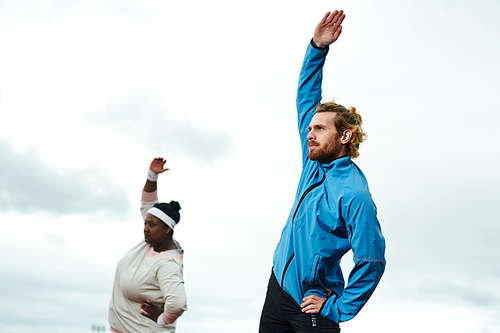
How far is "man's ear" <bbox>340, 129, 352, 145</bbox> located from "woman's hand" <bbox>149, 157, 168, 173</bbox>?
2929 mm

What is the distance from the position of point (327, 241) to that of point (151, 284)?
2429 millimetres

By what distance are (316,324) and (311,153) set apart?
1.21 meters

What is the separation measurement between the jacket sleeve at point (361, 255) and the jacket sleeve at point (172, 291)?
79.4 inches

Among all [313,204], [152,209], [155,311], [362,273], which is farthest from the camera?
[152,209]

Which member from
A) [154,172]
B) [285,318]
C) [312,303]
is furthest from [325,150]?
[154,172]

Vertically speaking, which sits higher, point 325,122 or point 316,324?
point 325,122

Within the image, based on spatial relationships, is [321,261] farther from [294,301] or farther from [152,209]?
[152,209]

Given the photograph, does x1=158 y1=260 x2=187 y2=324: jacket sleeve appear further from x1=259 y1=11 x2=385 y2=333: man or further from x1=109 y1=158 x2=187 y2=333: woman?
x1=259 y1=11 x2=385 y2=333: man

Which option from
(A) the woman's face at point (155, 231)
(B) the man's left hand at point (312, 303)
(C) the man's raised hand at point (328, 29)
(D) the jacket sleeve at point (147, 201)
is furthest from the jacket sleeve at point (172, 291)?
(C) the man's raised hand at point (328, 29)

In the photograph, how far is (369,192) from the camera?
11.7 ft

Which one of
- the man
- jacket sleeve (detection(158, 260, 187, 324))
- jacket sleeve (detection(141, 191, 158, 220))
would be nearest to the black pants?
the man

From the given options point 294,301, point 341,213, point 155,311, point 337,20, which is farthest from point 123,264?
point 337,20

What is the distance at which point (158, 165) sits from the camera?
6148 mm

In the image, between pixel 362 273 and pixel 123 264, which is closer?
pixel 362 273
